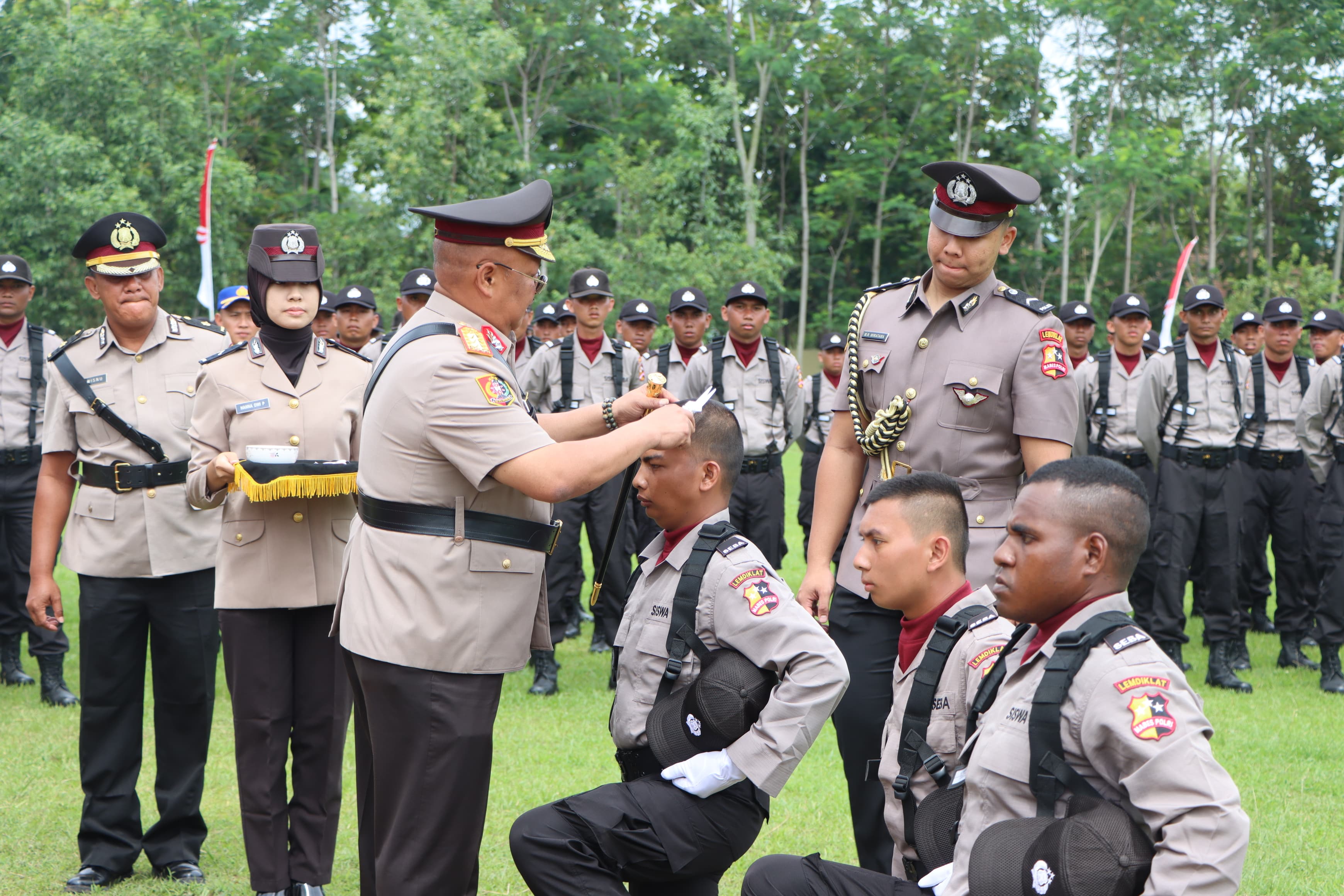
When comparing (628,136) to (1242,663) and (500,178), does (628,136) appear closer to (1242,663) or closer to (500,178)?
(500,178)

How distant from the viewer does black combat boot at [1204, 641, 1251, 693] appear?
8031 millimetres

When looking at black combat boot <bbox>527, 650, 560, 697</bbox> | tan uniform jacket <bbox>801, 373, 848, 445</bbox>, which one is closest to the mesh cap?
black combat boot <bbox>527, 650, 560, 697</bbox>

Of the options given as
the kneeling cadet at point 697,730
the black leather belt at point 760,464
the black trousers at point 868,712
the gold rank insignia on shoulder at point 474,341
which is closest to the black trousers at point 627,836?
the kneeling cadet at point 697,730

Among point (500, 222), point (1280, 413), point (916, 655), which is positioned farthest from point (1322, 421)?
point (500, 222)

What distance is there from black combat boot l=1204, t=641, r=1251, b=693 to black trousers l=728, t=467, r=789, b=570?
302 cm

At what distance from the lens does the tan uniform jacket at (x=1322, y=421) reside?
28.2ft

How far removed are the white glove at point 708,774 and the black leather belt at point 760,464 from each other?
6.17m

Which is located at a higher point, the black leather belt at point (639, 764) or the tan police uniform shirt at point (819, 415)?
the tan police uniform shirt at point (819, 415)

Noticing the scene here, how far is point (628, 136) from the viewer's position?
1537 inches

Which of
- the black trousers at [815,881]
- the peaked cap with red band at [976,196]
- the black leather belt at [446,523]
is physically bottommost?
the black trousers at [815,881]

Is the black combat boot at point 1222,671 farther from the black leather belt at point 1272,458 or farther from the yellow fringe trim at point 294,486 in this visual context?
the yellow fringe trim at point 294,486

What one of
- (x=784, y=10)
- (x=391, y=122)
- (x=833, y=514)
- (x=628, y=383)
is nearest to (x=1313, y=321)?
(x=628, y=383)

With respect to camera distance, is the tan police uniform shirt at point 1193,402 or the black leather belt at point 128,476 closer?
the black leather belt at point 128,476

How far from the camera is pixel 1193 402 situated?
335 inches
